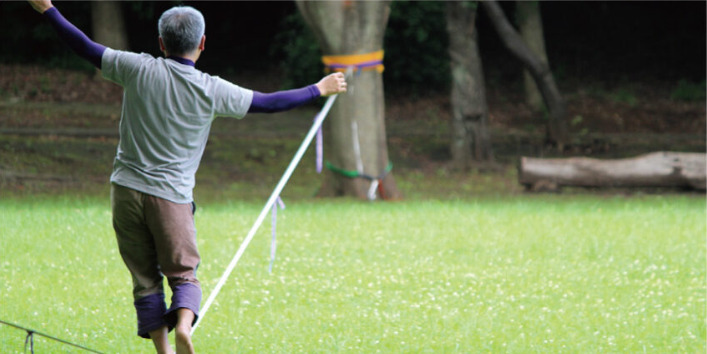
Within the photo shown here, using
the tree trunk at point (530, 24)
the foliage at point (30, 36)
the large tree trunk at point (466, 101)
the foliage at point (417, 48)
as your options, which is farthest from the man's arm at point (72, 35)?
the foliage at point (30, 36)

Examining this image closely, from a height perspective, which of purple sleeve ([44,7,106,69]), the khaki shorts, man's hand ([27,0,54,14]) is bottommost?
the khaki shorts

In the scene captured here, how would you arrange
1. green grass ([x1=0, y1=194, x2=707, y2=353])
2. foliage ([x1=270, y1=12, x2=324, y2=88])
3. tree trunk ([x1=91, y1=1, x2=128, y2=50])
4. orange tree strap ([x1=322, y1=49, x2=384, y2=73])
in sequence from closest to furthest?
green grass ([x1=0, y1=194, x2=707, y2=353]) < orange tree strap ([x1=322, y1=49, x2=384, y2=73]) < foliage ([x1=270, y1=12, x2=324, y2=88]) < tree trunk ([x1=91, y1=1, x2=128, y2=50])

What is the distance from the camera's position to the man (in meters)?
5.00

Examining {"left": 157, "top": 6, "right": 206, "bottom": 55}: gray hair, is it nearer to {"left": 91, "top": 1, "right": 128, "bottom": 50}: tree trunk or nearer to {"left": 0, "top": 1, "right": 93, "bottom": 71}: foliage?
{"left": 91, "top": 1, "right": 128, "bottom": 50}: tree trunk

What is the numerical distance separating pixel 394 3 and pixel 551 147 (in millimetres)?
5450

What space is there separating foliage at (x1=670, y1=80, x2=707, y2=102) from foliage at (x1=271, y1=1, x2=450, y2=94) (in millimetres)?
6541

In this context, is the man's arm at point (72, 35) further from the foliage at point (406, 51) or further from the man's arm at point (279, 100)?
the foliage at point (406, 51)

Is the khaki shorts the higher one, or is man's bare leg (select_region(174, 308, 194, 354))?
the khaki shorts

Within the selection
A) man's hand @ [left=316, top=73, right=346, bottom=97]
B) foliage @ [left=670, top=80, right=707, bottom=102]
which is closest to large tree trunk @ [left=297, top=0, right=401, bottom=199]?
man's hand @ [left=316, top=73, right=346, bottom=97]

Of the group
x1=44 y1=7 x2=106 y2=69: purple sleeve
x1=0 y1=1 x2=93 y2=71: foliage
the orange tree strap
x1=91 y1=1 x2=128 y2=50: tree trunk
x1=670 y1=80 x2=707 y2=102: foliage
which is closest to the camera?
x1=44 y1=7 x2=106 y2=69: purple sleeve

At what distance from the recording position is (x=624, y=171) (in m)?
15.3

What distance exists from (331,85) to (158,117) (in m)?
0.96

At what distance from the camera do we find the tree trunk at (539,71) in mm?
19188

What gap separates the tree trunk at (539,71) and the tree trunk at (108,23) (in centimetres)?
981
